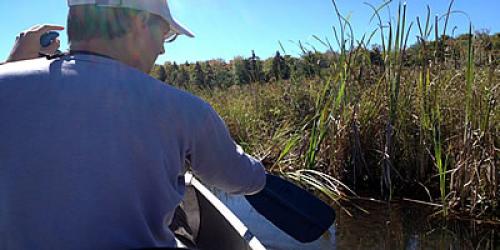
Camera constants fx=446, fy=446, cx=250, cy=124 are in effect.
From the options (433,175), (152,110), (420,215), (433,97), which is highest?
(152,110)

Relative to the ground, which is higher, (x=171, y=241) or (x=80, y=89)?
(x=80, y=89)

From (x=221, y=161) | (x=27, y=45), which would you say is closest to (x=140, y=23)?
(x=221, y=161)

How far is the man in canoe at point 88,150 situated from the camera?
0.84m

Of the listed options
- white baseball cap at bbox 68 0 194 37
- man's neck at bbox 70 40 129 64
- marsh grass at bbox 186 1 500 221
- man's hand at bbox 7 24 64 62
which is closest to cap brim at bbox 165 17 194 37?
white baseball cap at bbox 68 0 194 37

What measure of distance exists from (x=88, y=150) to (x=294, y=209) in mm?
954

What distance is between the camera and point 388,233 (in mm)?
2887

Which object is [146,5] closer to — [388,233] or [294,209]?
[294,209]

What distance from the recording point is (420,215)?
313cm

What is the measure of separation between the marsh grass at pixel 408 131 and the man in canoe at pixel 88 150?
2.47 m

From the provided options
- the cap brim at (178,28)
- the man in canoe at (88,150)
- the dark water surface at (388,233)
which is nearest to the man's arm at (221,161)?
the man in canoe at (88,150)

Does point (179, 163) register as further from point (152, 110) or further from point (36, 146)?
point (36, 146)

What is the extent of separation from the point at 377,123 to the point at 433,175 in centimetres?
59

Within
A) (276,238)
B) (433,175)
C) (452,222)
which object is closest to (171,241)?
(276,238)

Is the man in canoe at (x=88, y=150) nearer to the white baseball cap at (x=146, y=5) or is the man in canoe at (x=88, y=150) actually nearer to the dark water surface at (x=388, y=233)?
the white baseball cap at (x=146, y=5)
